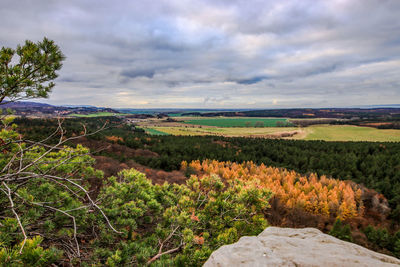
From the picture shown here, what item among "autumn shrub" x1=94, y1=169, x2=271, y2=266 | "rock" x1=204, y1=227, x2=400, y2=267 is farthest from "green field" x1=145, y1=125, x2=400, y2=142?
"rock" x1=204, y1=227, x2=400, y2=267

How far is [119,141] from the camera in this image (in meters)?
59.7

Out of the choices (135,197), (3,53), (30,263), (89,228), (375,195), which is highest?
(3,53)

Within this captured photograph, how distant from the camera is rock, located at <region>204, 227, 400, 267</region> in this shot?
4121 mm

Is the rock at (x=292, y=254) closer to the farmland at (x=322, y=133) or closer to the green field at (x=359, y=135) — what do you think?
the farmland at (x=322, y=133)

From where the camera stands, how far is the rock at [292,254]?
Result: 412 centimetres

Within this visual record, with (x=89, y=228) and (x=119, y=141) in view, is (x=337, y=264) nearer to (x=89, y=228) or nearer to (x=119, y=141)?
(x=89, y=228)

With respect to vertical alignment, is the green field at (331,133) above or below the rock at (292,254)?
below

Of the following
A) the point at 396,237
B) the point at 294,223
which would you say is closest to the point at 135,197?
the point at 294,223

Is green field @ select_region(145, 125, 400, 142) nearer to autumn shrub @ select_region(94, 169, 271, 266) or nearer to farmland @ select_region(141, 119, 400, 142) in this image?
farmland @ select_region(141, 119, 400, 142)

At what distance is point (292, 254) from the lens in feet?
15.1

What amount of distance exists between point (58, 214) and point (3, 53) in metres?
4.70

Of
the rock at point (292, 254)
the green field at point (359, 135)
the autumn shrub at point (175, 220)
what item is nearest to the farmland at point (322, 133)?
the green field at point (359, 135)

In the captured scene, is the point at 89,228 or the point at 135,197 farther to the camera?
the point at 135,197

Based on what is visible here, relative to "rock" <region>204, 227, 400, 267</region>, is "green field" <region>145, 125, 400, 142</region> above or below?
below
